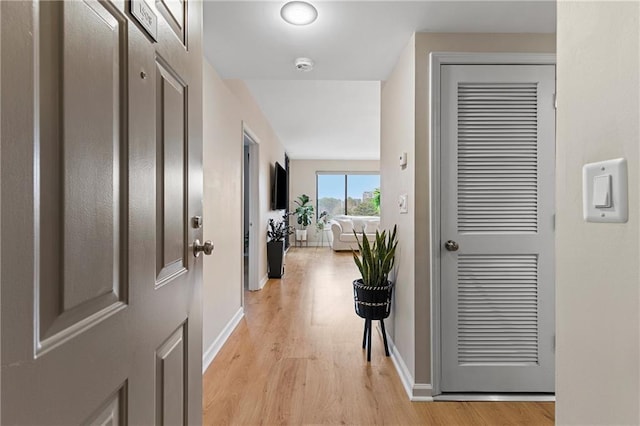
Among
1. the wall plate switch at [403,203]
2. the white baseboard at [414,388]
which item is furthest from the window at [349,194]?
the white baseboard at [414,388]

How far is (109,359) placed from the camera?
2.05ft

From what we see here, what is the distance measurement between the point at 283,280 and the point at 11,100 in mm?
4794

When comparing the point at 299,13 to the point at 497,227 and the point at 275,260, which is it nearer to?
the point at 497,227

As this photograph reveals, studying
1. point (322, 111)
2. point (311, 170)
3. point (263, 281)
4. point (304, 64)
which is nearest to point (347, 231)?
point (311, 170)

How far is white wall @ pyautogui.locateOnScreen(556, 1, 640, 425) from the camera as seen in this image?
1.76 ft

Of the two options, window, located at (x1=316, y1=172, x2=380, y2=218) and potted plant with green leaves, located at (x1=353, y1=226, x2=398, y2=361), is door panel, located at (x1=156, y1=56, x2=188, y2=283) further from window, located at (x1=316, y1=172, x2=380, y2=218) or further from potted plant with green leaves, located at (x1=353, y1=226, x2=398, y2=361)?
window, located at (x1=316, y1=172, x2=380, y2=218)

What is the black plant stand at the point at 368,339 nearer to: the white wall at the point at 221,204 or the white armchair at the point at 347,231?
the white wall at the point at 221,204

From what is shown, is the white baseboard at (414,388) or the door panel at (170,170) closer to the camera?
the door panel at (170,170)

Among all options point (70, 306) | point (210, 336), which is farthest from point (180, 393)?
point (210, 336)

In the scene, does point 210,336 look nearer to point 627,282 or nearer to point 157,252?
point 157,252

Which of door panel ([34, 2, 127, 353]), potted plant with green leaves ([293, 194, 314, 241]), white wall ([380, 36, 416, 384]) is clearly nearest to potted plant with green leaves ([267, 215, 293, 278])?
white wall ([380, 36, 416, 384])

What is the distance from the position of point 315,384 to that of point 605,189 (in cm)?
196

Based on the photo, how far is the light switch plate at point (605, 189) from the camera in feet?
1.81

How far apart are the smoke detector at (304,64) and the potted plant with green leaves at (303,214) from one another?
22.1ft
